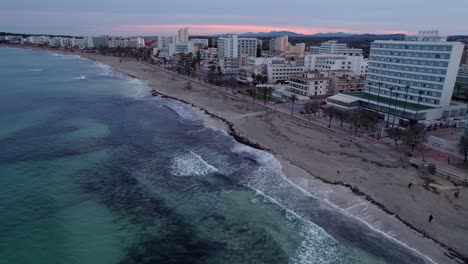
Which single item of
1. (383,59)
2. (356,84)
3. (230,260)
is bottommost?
(230,260)

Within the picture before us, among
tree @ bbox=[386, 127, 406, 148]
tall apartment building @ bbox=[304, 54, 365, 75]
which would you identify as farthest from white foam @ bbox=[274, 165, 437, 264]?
tall apartment building @ bbox=[304, 54, 365, 75]

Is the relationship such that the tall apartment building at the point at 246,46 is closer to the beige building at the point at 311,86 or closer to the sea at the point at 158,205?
the beige building at the point at 311,86

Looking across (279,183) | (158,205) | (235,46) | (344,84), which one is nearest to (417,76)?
(344,84)

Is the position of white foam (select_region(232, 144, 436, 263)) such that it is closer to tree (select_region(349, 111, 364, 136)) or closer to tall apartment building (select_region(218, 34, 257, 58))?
tree (select_region(349, 111, 364, 136))

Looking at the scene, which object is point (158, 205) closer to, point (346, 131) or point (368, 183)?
point (368, 183)

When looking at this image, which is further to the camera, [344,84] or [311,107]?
[344,84]

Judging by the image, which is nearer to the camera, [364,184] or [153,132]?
[364,184]

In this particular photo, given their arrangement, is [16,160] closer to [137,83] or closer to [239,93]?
[239,93]

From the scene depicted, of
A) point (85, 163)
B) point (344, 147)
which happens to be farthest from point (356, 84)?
point (85, 163)
